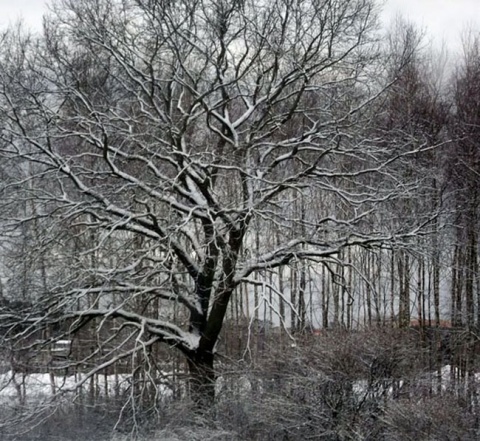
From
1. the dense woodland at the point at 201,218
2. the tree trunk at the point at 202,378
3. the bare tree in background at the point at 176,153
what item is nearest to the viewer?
the dense woodland at the point at 201,218

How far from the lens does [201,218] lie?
1495 centimetres

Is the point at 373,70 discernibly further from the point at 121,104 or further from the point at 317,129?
the point at 121,104

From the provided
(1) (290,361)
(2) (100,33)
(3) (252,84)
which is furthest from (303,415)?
(2) (100,33)

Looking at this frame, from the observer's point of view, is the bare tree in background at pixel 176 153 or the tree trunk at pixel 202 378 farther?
the bare tree in background at pixel 176 153

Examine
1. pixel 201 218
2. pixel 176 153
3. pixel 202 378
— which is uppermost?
pixel 176 153

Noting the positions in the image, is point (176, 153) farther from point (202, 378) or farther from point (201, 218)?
point (202, 378)

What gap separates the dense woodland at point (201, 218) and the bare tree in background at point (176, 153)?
7 centimetres

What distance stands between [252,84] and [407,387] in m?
7.90

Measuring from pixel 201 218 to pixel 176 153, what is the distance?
150 centimetres

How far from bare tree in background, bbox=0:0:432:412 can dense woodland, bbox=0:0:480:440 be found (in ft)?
0.22

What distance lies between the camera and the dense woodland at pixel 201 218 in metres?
13.0

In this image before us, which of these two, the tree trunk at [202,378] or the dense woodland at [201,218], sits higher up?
the dense woodland at [201,218]

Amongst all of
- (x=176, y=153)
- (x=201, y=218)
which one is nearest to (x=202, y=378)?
(x=201, y=218)

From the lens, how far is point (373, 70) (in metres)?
16.9
